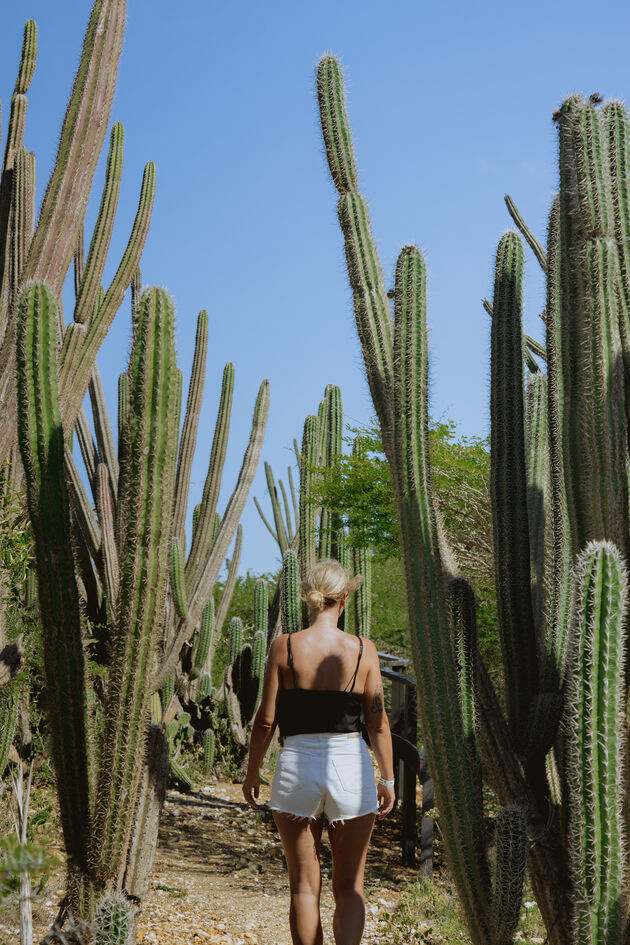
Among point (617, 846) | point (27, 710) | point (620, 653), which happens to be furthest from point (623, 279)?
point (27, 710)

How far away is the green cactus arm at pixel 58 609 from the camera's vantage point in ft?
11.5

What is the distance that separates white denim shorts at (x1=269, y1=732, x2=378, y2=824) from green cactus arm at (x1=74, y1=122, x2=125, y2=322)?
152 inches

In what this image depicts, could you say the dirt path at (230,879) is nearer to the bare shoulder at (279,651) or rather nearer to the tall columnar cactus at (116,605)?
the tall columnar cactus at (116,605)

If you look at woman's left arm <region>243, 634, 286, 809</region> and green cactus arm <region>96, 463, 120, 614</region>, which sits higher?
green cactus arm <region>96, 463, 120, 614</region>

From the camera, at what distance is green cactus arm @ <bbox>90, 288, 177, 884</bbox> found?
3.39m

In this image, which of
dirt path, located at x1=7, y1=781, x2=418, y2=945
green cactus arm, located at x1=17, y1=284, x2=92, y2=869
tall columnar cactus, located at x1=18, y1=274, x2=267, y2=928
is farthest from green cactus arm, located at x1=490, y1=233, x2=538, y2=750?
dirt path, located at x1=7, y1=781, x2=418, y2=945

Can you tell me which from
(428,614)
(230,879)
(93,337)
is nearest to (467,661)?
(428,614)

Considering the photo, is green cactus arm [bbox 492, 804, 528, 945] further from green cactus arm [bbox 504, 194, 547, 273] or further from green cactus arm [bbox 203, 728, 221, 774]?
green cactus arm [bbox 203, 728, 221, 774]

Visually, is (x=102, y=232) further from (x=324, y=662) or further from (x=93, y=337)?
(x=324, y=662)

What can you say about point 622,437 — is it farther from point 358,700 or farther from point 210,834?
point 210,834

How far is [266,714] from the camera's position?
3.39 meters

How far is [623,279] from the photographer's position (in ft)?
13.2

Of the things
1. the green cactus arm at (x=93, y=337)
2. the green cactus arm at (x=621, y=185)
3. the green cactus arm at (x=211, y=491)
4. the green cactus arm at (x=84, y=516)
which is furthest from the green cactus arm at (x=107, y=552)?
the green cactus arm at (x=621, y=185)

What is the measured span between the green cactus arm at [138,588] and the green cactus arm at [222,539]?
4.29m
